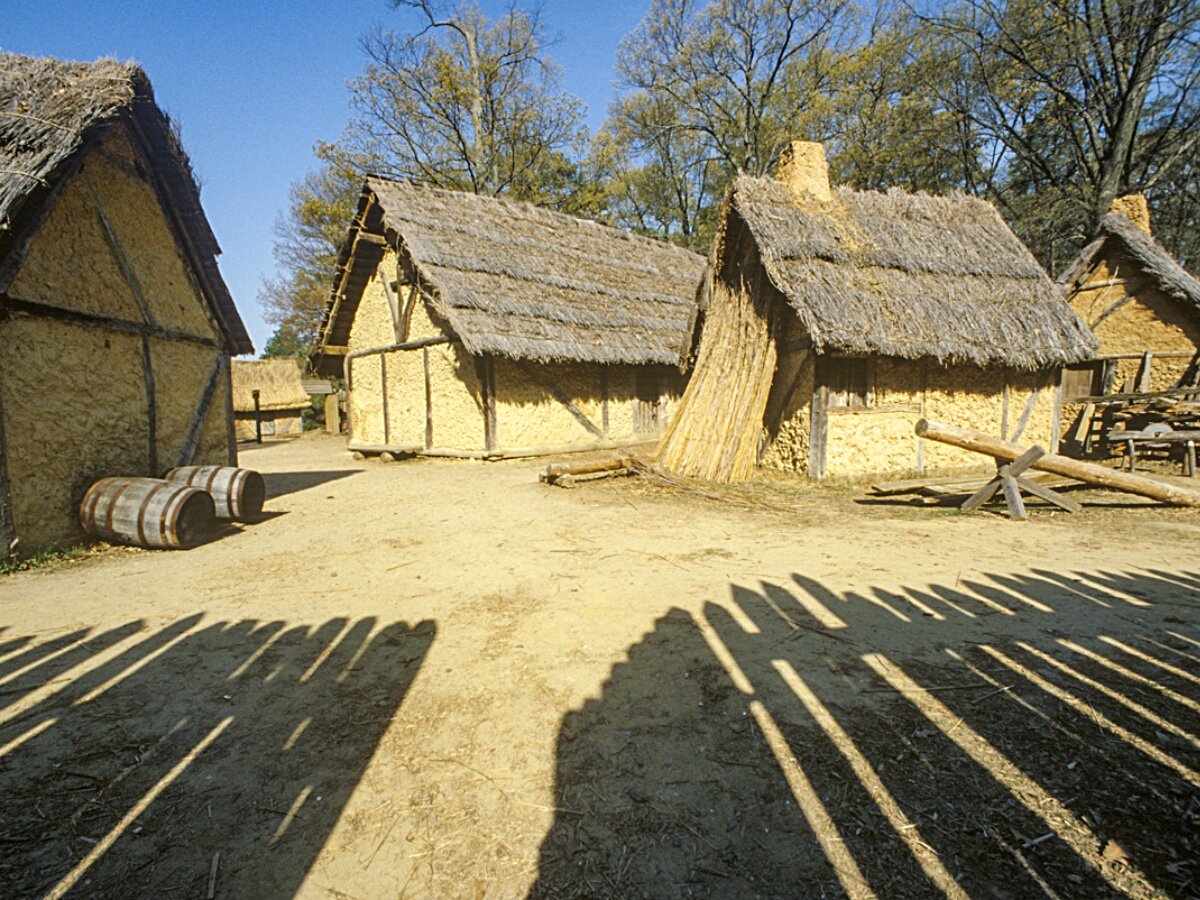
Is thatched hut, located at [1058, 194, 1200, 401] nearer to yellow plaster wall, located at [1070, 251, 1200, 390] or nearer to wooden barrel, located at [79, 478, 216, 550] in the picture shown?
yellow plaster wall, located at [1070, 251, 1200, 390]

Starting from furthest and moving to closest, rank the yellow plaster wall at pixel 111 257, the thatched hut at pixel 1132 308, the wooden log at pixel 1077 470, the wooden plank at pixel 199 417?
1. the thatched hut at pixel 1132 308
2. the wooden plank at pixel 199 417
3. the wooden log at pixel 1077 470
4. the yellow plaster wall at pixel 111 257

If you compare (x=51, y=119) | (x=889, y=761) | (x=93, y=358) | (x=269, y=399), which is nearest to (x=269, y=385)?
(x=269, y=399)

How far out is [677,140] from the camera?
29391mm

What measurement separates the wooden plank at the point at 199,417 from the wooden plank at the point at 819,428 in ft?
31.4

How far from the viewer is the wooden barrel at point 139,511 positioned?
5679 millimetres

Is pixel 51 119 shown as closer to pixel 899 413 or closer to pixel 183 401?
pixel 183 401

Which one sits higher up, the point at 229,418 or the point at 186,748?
the point at 229,418

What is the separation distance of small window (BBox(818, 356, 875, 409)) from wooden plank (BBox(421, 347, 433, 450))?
9025 mm

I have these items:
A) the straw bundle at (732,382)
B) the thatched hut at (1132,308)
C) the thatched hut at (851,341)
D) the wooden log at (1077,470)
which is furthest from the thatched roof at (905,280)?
the thatched hut at (1132,308)

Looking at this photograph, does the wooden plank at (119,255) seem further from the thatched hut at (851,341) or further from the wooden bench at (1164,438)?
the wooden bench at (1164,438)

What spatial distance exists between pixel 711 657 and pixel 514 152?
26.7 metres

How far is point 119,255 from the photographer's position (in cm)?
670

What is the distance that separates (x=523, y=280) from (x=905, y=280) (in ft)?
26.9

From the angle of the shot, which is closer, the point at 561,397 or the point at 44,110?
the point at 44,110
